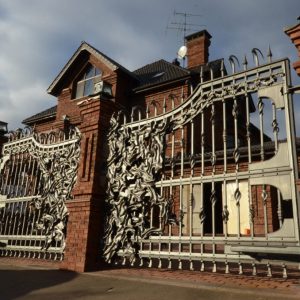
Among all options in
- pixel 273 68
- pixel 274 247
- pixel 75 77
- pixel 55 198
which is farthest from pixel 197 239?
pixel 75 77

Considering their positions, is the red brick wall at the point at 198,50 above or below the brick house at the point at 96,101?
above

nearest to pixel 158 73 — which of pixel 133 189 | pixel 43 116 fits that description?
pixel 43 116

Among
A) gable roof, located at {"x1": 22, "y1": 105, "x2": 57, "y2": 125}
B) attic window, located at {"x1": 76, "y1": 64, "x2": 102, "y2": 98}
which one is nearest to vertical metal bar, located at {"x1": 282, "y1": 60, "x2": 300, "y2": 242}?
attic window, located at {"x1": 76, "y1": 64, "x2": 102, "y2": 98}

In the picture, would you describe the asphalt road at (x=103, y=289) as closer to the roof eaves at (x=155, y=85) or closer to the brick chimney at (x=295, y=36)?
the brick chimney at (x=295, y=36)

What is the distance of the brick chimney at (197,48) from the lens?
16094 millimetres

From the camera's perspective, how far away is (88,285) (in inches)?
162

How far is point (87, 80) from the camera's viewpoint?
1664cm

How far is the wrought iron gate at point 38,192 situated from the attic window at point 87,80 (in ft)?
28.0

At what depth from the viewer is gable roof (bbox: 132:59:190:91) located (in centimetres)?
1419

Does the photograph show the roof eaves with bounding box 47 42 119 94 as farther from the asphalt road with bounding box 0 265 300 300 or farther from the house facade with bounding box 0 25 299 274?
the asphalt road with bounding box 0 265 300 300

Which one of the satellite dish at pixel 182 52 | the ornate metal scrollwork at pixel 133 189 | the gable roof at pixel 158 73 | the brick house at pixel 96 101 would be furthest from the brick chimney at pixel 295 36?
the satellite dish at pixel 182 52

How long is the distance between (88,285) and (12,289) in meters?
0.95

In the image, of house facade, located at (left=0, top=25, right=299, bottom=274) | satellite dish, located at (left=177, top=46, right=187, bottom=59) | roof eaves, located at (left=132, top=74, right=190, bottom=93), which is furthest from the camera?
satellite dish, located at (left=177, top=46, right=187, bottom=59)

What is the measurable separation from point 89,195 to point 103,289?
1842 millimetres
